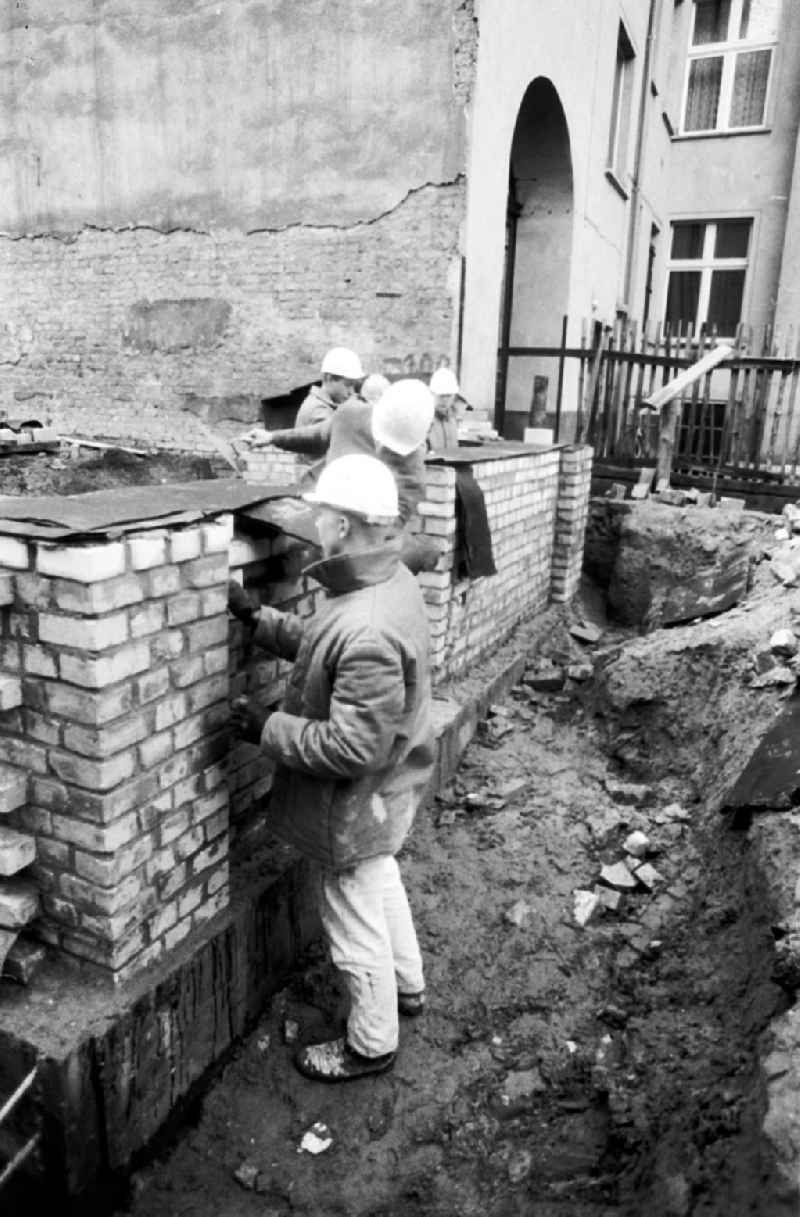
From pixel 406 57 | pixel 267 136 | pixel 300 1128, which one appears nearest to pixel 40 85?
pixel 267 136

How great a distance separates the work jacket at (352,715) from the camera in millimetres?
2113

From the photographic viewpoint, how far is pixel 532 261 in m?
10.1

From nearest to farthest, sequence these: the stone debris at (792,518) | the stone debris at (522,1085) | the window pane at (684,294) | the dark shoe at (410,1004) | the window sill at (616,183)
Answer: the stone debris at (522,1085) < the dark shoe at (410,1004) < the stone debris at (792,518) < the window sill at (616,183) < the window pane at (684,294)

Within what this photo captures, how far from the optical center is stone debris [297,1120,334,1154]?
2346 mm

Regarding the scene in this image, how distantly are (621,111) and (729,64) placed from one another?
189 inches

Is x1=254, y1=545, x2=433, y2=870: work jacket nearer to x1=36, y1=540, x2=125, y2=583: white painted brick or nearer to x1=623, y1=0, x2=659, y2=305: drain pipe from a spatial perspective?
x1=36, y1=540, x2=125, y2=583: white painted brick

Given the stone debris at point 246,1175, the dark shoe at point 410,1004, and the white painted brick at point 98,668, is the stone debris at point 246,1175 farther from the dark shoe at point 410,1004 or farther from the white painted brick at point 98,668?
the white painted brick at point 98,668

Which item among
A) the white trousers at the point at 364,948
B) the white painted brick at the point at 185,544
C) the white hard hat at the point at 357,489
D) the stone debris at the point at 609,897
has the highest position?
the white hard hat at the point at 357,489

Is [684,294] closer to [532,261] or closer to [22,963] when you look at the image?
[532,261]

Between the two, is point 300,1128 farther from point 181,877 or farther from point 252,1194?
point 181,877

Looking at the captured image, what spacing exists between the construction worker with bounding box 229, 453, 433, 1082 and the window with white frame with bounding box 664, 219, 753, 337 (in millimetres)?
15084

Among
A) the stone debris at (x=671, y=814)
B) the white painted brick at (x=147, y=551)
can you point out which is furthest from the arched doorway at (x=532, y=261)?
the white painted brick at (x=147, y=551)

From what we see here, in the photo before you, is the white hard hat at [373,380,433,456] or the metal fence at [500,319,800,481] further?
the metal fence at [500,319,800,481]

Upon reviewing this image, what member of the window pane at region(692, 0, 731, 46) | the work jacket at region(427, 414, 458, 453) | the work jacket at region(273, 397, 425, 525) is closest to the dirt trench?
the work jacket at region(273, 397, 425, 525)
